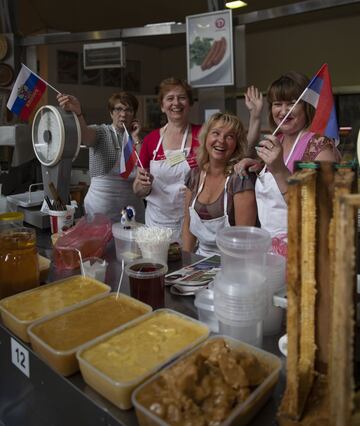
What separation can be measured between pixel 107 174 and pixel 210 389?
2.57 meters

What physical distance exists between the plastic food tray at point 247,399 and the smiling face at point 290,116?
1.58 meters

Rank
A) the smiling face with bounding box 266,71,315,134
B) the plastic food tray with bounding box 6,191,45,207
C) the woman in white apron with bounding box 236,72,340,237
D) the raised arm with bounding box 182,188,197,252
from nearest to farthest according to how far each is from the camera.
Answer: the woman in white apron with bounding box 236,72,340,237 → the smiling face with bounding box 266,71,315,134 → the raised arm with bounding box 182,188,197,252 → the plastic food tray with bounding box 6,191,45,207

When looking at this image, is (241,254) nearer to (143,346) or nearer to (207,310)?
(207,310)

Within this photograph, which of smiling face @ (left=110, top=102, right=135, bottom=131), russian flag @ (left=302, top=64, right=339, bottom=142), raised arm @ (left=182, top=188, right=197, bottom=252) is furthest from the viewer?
smiling face @ (left=110, top=102, right=135, bottom=131)

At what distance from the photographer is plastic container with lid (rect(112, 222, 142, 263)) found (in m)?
1.96

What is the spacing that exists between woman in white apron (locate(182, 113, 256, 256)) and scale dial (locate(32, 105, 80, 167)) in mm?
748

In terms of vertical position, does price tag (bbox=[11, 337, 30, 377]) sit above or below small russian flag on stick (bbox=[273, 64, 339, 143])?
below

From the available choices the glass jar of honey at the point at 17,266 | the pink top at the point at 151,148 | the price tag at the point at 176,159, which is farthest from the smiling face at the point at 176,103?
the glass jar of honey at the point at 17,266

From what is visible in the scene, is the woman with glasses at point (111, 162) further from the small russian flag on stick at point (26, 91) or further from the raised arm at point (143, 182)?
the small russian flag on stick at point (26, 91)

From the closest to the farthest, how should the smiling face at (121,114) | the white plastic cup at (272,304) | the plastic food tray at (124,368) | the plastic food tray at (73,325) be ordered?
1. the plastic food tray at (124,368)
2. the plastic food tray at (73,325)
3. the white plastic cup at (272,304)
4. the smiling face at (121,114)

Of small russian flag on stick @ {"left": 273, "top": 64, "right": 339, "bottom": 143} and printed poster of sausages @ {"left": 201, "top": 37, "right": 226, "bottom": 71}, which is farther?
printed poster of sausages @ {"left": 201, "top": 37, "right": 226, "bottom": 71}

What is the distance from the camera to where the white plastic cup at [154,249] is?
180 centimetres

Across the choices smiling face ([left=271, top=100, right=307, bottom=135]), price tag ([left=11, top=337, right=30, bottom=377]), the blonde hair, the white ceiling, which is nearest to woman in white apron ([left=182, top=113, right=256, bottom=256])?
the blonde hair

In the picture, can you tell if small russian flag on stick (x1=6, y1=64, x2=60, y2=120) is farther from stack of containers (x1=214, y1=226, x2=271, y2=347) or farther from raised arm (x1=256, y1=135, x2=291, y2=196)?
stack of containers (x1=214, y1=226, x2=271, y2=347)
